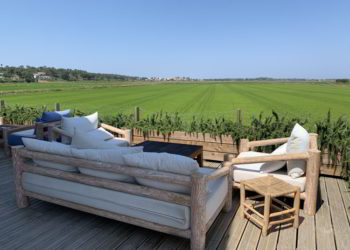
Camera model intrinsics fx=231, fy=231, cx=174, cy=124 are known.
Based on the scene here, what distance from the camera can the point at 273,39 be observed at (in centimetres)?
3700

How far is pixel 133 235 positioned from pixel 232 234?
0.98m

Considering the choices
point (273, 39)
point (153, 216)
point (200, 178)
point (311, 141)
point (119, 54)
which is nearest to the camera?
point (200, 178)

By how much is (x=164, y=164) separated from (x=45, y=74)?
10113 centimetres

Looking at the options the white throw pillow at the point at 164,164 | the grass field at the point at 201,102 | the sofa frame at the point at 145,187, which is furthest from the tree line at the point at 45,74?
the white throw pillow at the point at 164,164

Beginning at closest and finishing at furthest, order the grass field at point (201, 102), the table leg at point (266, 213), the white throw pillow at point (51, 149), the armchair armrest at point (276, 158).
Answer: the table leg at point (266, 213), the white throw pillow at point (51, 149), the armchair armrest at point (276, 158), the grass field at point (201, 102)

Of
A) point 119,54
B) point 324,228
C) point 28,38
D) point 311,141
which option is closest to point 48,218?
point 324,228

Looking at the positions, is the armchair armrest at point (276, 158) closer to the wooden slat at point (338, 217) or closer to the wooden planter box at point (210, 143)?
the wooden slat at point (338, 217)

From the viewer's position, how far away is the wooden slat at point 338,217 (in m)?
2.18

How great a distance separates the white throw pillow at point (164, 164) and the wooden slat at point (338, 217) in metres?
1.56

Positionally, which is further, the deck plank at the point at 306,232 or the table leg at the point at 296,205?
the table leg at the point at 296,205

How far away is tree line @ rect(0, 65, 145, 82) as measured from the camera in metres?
68.4

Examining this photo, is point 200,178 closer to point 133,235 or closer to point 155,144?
point 133,235

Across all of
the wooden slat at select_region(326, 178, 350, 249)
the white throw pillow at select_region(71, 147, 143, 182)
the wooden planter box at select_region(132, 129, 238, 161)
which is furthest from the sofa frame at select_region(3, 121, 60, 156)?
the wooden slat at select_region(326, 178, 350, 249)

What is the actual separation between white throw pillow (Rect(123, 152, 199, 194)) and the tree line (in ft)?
247
